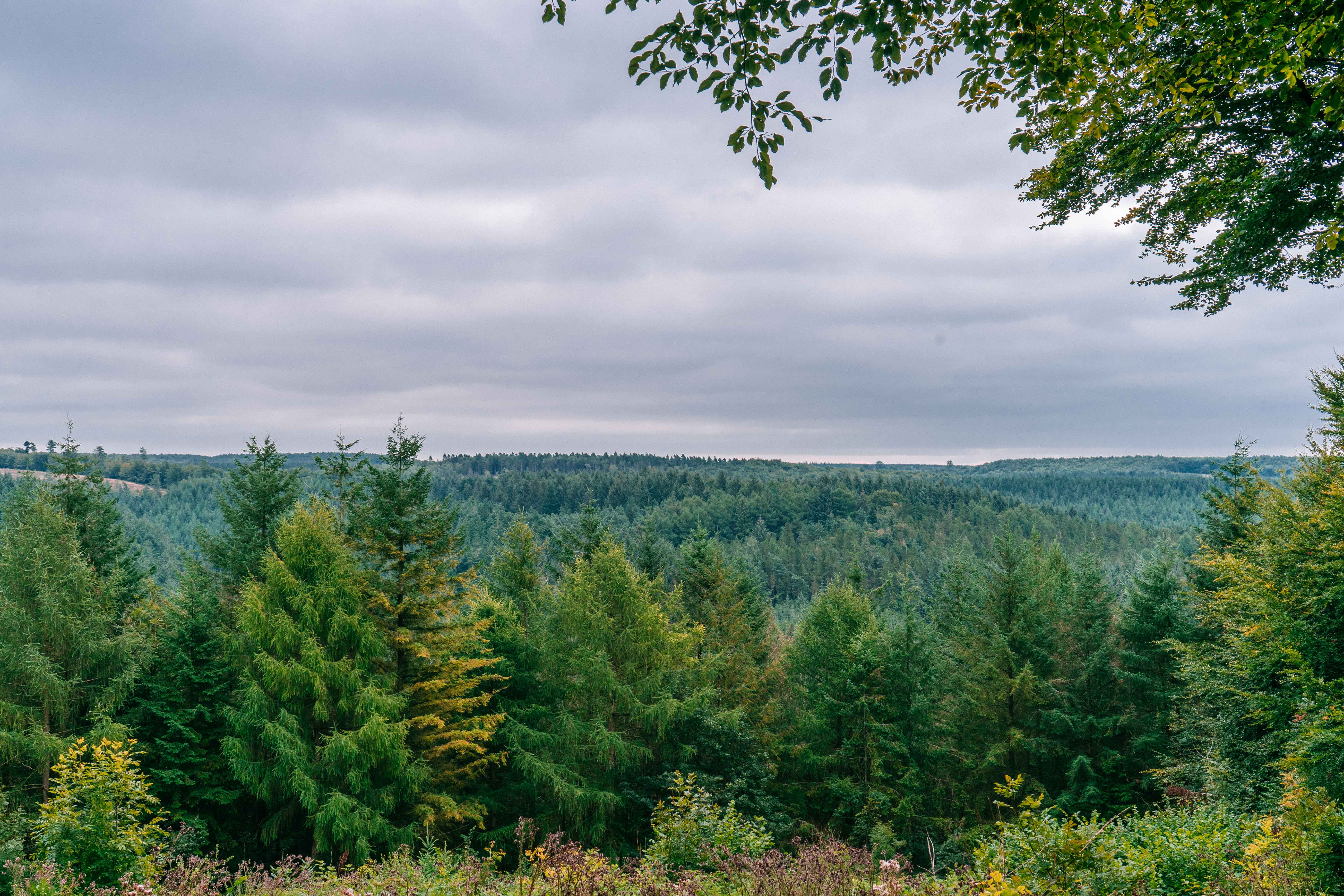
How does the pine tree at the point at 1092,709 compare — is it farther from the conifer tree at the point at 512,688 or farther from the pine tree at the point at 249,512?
the pine tree at the point at 249,512

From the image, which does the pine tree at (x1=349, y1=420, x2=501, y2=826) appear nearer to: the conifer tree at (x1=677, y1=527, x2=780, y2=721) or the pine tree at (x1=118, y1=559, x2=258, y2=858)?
the pine tree at (x1=118, y1=559, x2=258, y2=858)

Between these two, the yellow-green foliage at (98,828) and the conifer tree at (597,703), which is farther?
the conifer tree at (597,703)

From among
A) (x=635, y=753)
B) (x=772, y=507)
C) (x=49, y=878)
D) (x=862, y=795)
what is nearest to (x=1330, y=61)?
(x=49, y=878)

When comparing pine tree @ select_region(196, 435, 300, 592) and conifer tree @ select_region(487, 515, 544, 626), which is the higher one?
pine tree @ select_region(196, 435, 300, 592)

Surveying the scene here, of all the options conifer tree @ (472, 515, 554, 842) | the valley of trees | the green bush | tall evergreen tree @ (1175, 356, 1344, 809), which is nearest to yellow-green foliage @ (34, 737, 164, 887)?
the valley of trees

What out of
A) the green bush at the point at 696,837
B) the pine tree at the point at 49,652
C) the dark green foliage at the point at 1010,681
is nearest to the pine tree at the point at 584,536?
the pine tree at the point at 49,652

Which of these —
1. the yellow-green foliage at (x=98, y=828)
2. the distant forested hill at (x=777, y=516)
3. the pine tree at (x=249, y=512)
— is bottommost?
the distant forested hill at (x=777, y=516)

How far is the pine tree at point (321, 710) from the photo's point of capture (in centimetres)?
1441

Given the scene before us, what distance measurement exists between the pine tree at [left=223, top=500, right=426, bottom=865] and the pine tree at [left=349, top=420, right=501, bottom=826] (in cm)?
51

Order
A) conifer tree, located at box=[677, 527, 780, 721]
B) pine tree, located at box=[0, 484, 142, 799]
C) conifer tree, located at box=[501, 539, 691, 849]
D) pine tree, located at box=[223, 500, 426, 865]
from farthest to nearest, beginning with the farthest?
conifer tree, located at box=[677, 527, 780, 721]
conifer tree, located at box=[501, 539, 691, 849]
pine tree, located at box=[0, 484, 142, 799]
pine tree, located at box=[223, 500, 426, 865]

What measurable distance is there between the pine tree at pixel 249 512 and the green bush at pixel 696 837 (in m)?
16.0

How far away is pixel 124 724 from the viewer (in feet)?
51.5

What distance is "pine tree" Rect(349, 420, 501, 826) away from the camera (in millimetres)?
15969

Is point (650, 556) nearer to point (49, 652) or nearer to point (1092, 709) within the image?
point (1092, 709)
